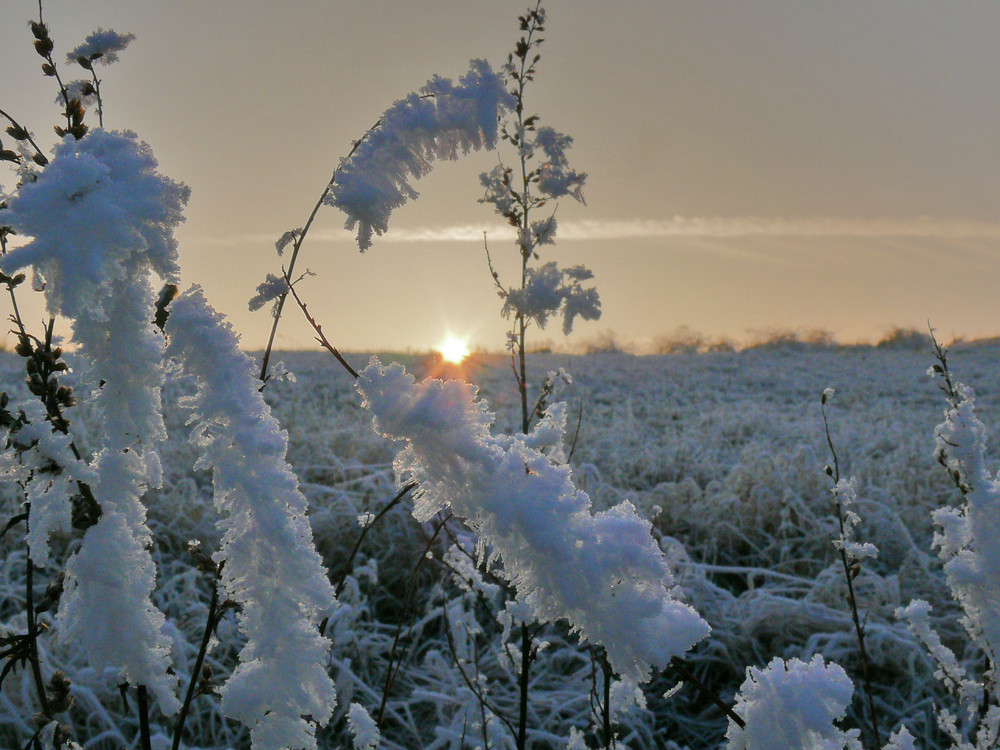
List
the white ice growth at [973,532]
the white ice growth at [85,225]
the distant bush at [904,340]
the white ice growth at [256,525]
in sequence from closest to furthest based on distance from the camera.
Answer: the white ice growth at [85,225], the white ice growth at [256,525], the white ice growth at [973,532], the distant bush at [904,340]

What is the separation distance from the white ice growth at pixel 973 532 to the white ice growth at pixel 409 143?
164 cm

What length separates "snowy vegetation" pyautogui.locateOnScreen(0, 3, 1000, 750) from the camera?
0.71 m

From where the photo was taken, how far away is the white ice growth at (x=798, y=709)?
31.9 inches

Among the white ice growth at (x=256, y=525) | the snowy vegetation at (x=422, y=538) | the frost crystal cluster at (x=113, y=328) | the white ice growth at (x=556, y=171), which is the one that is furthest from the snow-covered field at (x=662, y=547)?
the white ice growth at (x=556, y=171)

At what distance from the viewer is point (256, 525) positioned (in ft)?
2.51

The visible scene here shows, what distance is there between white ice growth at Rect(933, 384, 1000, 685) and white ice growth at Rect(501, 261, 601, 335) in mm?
1286

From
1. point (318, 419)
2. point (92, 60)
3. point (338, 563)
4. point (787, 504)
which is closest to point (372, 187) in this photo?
point (92, 60)

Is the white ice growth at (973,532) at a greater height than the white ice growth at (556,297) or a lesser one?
lesser

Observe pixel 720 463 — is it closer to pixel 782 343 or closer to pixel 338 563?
pixel 338 563

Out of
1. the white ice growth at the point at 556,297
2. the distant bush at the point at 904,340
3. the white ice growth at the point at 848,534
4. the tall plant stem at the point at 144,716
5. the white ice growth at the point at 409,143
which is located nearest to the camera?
the white ice growth at the point at 409,143

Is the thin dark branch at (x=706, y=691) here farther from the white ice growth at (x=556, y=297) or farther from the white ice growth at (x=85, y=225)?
the white ice growth at (x=556, y=297)

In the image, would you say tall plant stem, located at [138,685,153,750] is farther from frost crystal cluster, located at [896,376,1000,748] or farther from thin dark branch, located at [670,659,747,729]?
frost crystal cluster, located at [896,376,1000,748]

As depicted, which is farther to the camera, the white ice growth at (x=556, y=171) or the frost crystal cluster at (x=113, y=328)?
the white ice growth at (x=556, y=171)

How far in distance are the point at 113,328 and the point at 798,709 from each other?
2.89 ft
